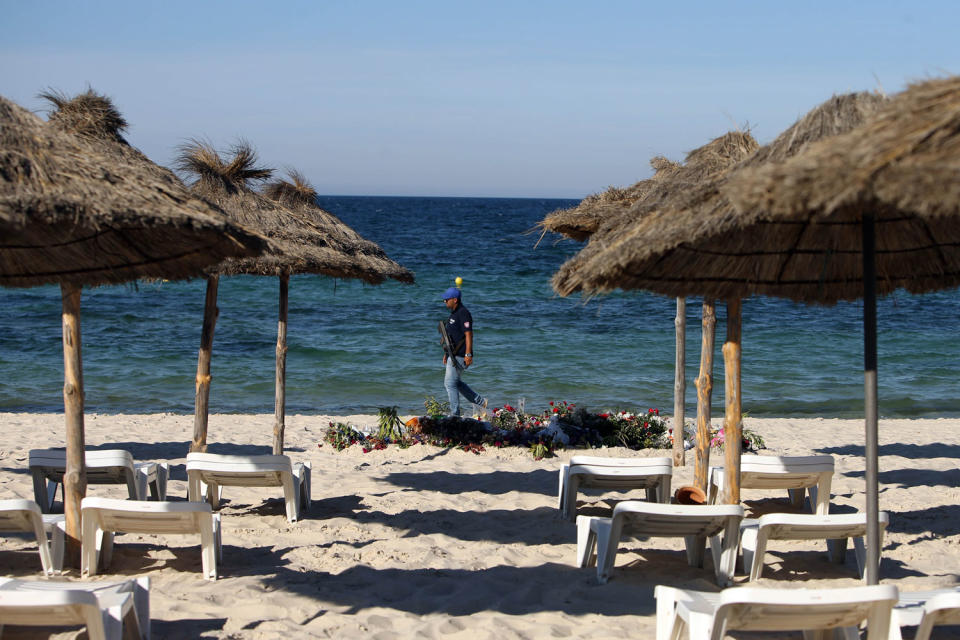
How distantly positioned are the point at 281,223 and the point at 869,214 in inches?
195

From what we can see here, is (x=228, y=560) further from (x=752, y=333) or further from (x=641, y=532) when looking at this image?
(x=752, y=333)

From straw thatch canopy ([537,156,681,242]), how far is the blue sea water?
40cm

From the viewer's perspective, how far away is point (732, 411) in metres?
5.07

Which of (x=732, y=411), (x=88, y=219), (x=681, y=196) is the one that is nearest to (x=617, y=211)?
(x=732, y=411)

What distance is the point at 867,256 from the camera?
356 cm

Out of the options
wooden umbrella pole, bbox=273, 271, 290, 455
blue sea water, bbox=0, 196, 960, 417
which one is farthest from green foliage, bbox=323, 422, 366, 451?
blue sea water, bbox=0, 196, 960, 417

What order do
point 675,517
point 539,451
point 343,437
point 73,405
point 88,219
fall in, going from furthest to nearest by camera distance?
point 343,437
point 539,451
point 675,517
point 73,405
point 88,219

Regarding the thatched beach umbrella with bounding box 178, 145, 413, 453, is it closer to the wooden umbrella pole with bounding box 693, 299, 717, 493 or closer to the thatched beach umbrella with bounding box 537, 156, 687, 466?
the thatched beach umbrella with bounding box 537, 156, 687, 466

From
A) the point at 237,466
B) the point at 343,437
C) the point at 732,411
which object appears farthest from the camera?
the point at 343,437

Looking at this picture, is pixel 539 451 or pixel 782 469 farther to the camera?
pixel 539 451

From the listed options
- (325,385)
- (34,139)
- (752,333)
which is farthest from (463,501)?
(752,333)

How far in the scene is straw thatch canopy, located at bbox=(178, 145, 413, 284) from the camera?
23.2 feet

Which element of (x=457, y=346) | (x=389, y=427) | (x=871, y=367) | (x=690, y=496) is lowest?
(x=389, y=427)

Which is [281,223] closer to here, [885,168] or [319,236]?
[319,236]
